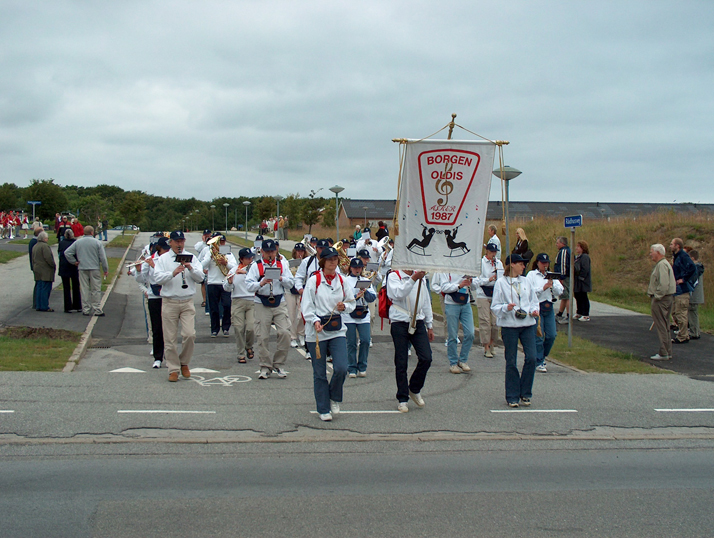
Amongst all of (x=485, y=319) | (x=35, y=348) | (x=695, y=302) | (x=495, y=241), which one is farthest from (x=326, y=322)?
(x=695, y=302)

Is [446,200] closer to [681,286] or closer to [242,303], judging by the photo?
[242,303]

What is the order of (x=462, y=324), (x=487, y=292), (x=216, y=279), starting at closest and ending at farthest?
(x=462, y=324), (x=487, y=292), (x=216, y=279)

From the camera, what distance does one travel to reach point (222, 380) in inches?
375

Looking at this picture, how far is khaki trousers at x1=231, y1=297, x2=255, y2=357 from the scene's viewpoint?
10.8m

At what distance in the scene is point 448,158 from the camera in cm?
778

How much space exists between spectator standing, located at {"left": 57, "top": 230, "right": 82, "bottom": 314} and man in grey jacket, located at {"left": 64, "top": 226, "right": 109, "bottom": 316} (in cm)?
19

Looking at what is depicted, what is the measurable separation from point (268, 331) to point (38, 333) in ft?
18.0

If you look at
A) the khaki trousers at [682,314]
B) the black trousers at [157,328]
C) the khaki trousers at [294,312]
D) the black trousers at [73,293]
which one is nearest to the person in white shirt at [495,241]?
the khaki trousers at [294,312]

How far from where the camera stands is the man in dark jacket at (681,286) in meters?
13.3

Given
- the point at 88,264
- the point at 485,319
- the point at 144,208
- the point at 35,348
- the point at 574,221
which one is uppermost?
the point at 144,208

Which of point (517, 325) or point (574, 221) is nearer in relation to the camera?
point (517, 325)

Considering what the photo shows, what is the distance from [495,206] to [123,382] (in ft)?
237

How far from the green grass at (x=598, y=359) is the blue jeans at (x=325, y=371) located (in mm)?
5364

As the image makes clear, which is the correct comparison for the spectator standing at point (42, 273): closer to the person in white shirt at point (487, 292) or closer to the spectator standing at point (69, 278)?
the spectator standing at point (69, 278)
